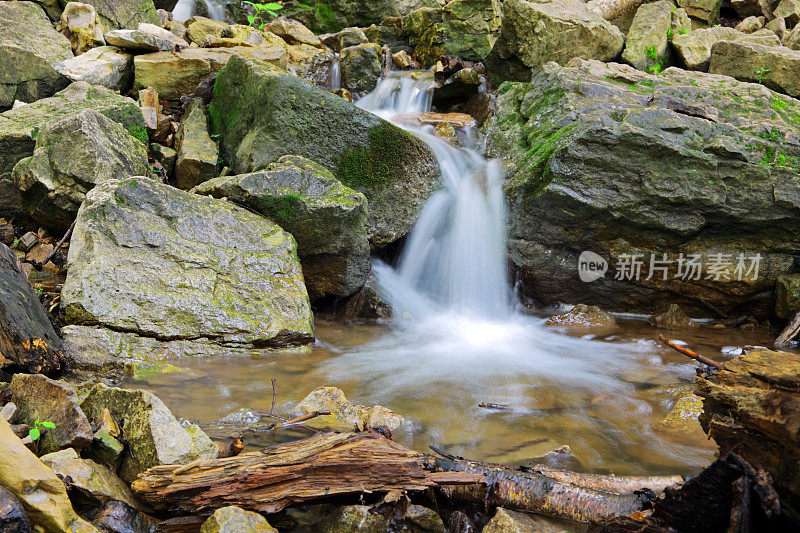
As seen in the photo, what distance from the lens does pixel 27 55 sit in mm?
7398

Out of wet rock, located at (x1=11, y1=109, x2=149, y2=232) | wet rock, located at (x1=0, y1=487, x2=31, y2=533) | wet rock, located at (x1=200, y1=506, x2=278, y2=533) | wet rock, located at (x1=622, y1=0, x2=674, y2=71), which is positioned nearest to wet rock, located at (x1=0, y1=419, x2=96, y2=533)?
wet rock, located at (x1=0, y1=487, x2=31, y2=533)

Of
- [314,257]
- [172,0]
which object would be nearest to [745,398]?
[314,257]

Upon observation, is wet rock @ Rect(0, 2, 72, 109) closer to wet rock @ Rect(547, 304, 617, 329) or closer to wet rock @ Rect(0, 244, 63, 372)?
wet rock @ Rect(0, 244, 63, 372)

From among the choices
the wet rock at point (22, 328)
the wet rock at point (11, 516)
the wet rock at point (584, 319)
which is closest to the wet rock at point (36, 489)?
the wet rock at point (11, 516)

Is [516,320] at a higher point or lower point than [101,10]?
lower

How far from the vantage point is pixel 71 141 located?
539cm

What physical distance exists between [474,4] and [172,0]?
726 cm

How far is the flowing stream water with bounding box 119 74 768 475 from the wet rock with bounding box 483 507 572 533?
0.67m

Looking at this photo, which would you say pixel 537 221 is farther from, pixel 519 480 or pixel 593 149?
pixel 519 480

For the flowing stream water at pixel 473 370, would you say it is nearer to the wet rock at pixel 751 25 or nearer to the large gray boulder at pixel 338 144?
the large gray boulder at pixel 338 144

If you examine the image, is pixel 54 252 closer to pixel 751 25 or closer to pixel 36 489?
pixel 36 489

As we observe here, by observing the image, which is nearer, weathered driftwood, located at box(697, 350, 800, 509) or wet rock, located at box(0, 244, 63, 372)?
weathered driftwood, located at box(697, 350, 800, 509)

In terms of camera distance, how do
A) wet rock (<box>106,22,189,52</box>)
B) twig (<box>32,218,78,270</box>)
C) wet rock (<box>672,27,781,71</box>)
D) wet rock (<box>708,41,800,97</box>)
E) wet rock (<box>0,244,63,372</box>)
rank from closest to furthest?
wet rock (<box>0,244,63,372</box>) → twig (<box>32,218,78,270</box>) → wet rock (<box>106,22,189,52</box>) → wet rock (<box>708,41,800,97</box>) → wet rock (<box>672,27,781,71</box>)

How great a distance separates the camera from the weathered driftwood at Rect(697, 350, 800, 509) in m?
1.67
